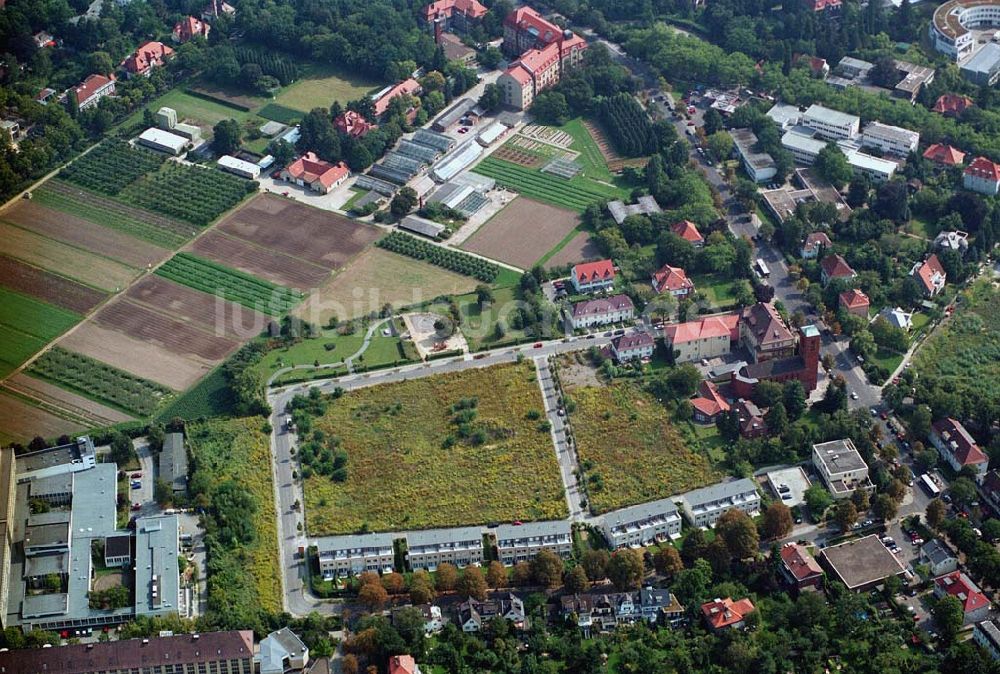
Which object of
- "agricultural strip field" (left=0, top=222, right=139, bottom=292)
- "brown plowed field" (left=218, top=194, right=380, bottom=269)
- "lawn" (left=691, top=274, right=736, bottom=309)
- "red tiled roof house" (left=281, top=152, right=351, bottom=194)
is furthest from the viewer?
"red tiled roof house" (left=281, top=152, right=351, bottom=194)

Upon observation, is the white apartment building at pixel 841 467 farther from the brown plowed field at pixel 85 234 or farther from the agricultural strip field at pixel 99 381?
the brown plowed field at pixel 85 234

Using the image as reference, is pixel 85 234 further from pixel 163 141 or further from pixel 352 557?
pixel 352 557

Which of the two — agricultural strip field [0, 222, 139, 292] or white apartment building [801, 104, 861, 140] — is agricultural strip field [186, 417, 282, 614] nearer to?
agricultural strip field [0, 222, 139, 292]

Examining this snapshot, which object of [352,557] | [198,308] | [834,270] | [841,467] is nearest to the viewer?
[352,557]

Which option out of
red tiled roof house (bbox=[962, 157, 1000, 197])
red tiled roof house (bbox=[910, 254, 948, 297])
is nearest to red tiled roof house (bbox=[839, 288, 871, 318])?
red tiled roof house (bbox=[910, 254, 948, 297])

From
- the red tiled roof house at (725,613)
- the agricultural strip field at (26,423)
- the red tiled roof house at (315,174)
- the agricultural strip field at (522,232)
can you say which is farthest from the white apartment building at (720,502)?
the red tiled roof house at (315,174)

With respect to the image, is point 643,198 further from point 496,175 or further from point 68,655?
point 68,655

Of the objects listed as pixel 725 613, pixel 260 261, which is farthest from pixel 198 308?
pixel 725 613
